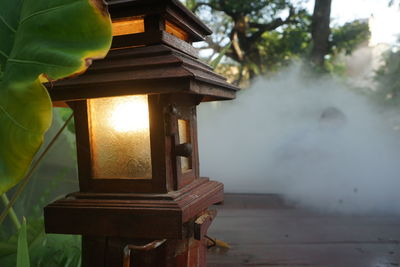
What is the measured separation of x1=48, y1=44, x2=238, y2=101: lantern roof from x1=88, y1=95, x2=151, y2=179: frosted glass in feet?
0.25

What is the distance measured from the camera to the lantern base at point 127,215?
663 mm

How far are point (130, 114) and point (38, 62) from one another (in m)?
0.26

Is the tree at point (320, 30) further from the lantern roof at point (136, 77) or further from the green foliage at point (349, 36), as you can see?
the lantern roof at point (136, 77)

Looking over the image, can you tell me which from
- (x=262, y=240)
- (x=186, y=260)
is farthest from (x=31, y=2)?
(x=262, y=240)

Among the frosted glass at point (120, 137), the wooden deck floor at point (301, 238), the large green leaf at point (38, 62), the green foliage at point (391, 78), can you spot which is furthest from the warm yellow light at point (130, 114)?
the green foliage at point (391, 78)

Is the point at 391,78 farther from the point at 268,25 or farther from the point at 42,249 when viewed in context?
the point at 42,249

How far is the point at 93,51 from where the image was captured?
1.64 ft

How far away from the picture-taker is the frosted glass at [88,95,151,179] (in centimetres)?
73

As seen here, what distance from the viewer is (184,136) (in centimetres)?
85

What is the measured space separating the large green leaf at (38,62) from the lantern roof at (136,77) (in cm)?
14

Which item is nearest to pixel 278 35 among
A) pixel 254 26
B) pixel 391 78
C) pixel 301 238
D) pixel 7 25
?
pixel 254 26

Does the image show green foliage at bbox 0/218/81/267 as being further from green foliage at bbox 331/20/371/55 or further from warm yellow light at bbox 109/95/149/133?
green foliage at bbox 331/20/371/55

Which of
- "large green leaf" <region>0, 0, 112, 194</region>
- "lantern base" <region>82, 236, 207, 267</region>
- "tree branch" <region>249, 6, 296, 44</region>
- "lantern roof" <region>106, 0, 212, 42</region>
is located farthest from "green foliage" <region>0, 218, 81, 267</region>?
"tree branch" <region>249, 6, 296, 44</region>

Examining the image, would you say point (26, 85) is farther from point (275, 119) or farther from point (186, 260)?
point (275, 119)
